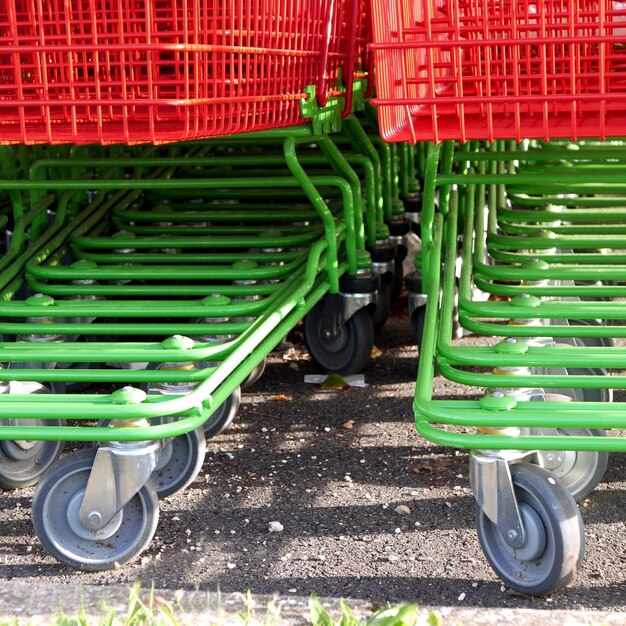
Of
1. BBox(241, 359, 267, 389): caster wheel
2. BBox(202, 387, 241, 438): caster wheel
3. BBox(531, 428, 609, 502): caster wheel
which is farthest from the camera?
BBox(241, 359, 267, 389): caster wheel

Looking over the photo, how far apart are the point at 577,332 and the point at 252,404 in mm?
1292

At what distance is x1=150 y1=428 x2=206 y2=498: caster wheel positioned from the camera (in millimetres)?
3033

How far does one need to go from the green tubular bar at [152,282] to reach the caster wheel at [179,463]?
18 cm

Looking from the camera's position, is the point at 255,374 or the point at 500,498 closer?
the point at 500,498

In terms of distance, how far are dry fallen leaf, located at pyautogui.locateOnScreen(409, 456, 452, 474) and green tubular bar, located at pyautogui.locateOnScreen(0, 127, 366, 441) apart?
54 cm

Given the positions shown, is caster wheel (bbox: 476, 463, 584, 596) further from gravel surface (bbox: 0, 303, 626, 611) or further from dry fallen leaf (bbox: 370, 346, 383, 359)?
dry fallen leaf (bbox: 370, 346, 383, 359)

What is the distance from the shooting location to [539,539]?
2480 mm

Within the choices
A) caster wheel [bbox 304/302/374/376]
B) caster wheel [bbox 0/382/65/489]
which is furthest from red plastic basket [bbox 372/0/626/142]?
caster wheel [bbox 0/382/65/489]

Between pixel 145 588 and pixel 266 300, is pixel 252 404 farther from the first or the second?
pixel 145 588

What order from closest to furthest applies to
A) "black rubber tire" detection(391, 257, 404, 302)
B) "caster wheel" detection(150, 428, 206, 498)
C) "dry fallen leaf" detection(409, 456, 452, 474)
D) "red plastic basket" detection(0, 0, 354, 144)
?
1. "red plastic basket" detection(0, 0, 354, 144)
2. "caster wheel" detection(150, 428, 206, 498)
3. "dry fallen leaf" detection(409, 456, 452, 474)
4. "black rubber tire" detection(391, 257, 404, 302)

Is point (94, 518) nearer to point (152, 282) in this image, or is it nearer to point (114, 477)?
point (114, 477)

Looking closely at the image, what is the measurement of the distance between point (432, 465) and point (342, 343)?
84cm

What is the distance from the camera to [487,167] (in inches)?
204

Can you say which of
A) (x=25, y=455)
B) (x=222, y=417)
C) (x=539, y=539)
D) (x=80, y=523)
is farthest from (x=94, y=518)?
(x=539, y=539)
